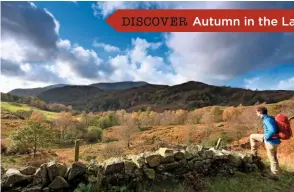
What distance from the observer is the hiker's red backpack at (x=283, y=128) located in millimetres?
8938

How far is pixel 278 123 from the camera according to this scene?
9102 millimetres

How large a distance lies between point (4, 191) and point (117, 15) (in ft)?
20.4

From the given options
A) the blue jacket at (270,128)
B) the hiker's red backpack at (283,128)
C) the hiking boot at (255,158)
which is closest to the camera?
the hiker's red backpack at (283,128)

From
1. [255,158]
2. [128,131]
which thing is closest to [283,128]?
[255,158]

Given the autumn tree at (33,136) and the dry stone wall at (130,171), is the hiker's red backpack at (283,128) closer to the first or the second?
the dry stone wall at (130,171)

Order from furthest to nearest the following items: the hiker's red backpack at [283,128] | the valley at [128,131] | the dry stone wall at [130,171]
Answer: the valley at [128,131]
the hiker's red backpack at [283,128]
the dry stone wall at [130,171]

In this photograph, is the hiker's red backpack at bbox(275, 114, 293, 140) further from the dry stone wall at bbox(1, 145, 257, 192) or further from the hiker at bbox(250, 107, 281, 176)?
the dry stone wall at bbox(1, 145, 257, 192)

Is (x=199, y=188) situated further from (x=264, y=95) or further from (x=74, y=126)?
(x=264, y=95)

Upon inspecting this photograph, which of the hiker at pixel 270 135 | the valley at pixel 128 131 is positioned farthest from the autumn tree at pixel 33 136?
the hiker at pixel 270 135

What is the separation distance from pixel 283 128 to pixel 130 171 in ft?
15.7

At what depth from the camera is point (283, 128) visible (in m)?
9.01

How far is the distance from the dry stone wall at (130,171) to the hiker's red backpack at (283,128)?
2.07 meters

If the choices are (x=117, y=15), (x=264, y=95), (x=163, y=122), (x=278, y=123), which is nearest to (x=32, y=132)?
(x=117, y=15)

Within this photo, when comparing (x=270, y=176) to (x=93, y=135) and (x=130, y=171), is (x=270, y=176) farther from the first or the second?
(x=93, y=135)
